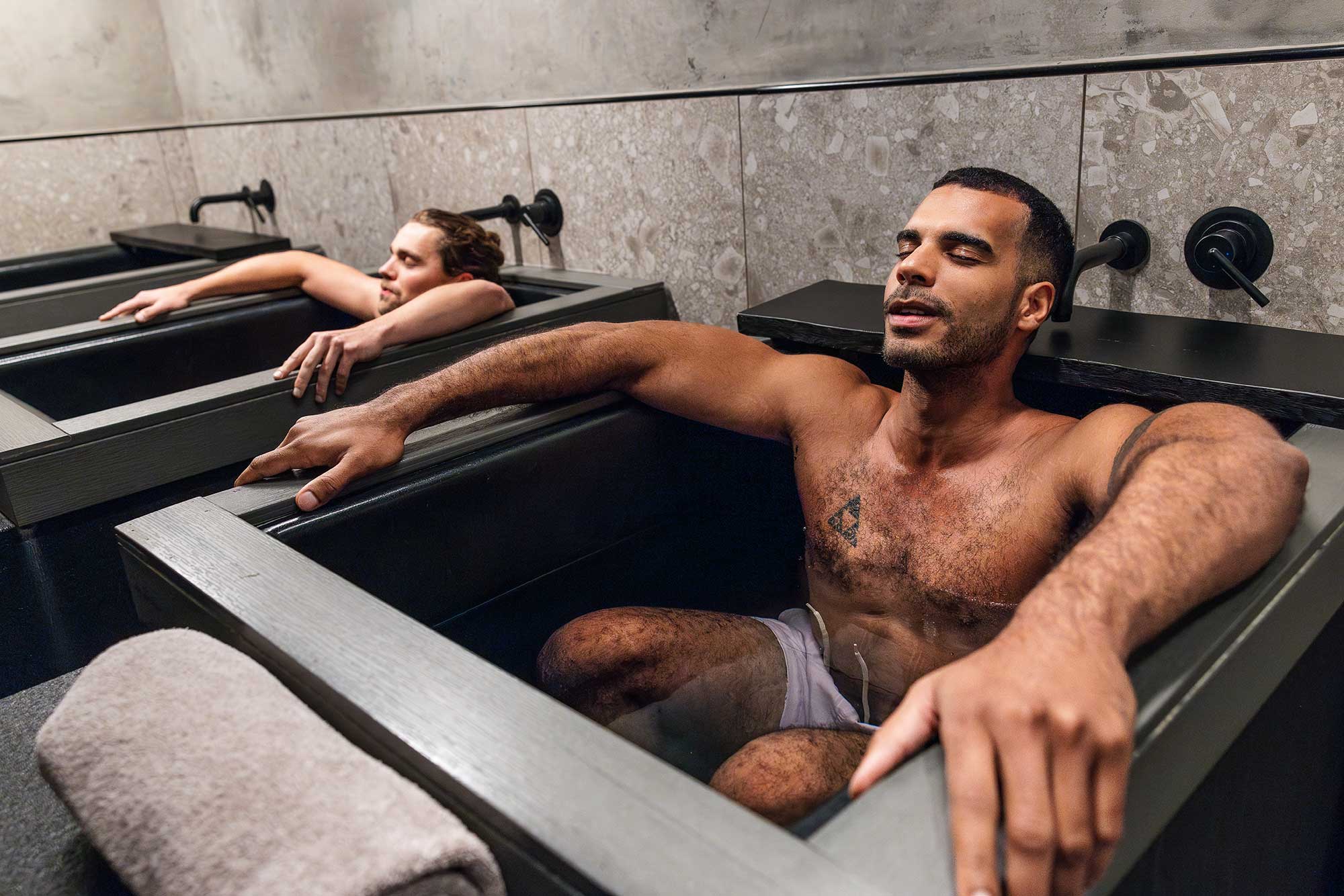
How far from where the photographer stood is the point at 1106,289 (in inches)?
59.2

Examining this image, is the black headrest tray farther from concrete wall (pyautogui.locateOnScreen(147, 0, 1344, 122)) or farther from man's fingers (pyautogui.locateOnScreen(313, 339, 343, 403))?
man's fingers (pyautogui.locateOnScreen(313, 339, 343, 403))

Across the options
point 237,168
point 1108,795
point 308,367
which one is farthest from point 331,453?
point 237,168

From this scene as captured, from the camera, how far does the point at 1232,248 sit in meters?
1.34

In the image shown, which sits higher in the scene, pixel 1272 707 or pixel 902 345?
pixel 902 345

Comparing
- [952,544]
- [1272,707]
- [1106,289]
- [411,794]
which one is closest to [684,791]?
[411,794]

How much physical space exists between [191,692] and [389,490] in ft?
1.70

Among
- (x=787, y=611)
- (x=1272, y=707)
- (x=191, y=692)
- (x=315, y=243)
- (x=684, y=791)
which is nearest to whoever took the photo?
(x=684, y=791)

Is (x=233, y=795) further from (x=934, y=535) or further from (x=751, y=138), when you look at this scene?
(x=751, y=138)

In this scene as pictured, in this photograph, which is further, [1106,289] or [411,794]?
[1106,289]

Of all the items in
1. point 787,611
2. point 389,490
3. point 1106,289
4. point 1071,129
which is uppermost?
point 1071,129

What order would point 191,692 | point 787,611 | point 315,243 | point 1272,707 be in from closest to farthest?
point 191,692 → point 1272,707 → point 787,611 → point 315,243

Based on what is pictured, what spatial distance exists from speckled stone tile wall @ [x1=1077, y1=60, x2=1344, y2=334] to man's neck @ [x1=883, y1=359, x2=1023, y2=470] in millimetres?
359

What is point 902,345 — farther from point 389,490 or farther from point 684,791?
point 684,791

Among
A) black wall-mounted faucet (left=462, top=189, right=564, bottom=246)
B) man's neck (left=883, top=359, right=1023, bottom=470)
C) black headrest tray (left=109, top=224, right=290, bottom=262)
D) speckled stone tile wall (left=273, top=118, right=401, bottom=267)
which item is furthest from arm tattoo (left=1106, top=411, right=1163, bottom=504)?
black headrest tray (left=109, top=224, right=290, bottom=262)
